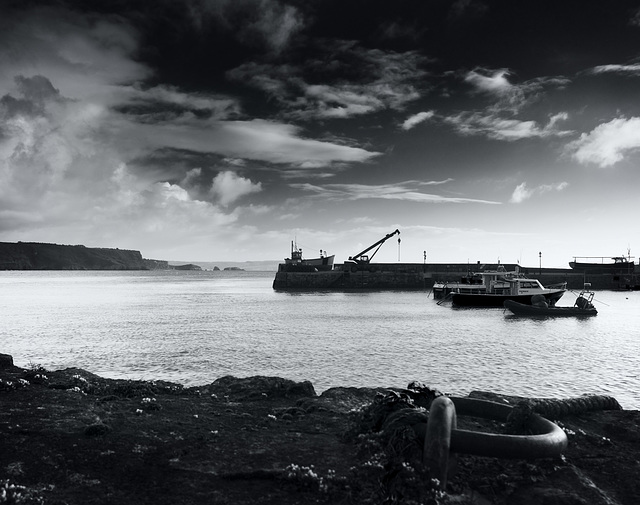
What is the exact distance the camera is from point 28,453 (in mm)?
7344

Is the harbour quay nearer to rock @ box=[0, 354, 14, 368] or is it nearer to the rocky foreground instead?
rock @ box=[0, 354, 14, 368]

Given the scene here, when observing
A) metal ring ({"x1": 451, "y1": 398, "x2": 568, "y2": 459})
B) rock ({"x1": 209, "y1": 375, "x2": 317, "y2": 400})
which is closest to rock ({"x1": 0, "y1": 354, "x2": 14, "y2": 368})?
rock ({"x1": 209, "y1": 375, "x2": 317, "y2": 400})

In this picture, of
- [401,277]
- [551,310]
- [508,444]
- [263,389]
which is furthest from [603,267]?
[508,444]

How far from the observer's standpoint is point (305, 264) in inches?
4203

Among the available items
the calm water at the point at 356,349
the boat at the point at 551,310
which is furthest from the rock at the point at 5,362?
the boat at the point at 551,310

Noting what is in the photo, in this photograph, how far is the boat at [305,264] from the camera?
10494 cm

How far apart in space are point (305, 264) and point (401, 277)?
74.9 feet

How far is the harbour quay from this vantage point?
99375 millimetres

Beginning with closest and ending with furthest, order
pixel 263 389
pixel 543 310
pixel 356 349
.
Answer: pixel 263 389
pixel 356 349
pixel 543 310

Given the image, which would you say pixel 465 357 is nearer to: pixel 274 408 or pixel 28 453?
pixel 274 408

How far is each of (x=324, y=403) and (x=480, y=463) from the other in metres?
4.52

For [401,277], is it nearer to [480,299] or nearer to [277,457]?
[480,299]

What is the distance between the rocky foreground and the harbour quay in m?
89.7

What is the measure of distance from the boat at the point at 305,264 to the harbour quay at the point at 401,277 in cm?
47
